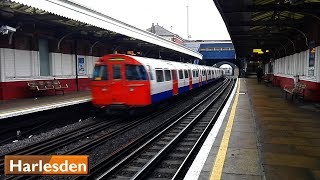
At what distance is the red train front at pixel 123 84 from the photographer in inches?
462

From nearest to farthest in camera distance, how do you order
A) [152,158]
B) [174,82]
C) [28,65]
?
1. [152,158]
2. [28,65]
3. [174,82]

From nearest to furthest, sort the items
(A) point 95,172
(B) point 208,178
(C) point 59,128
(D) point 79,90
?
(B) point 208,178 → (A) point 95,172 → (C) point 59,128 → (D) point 79,90

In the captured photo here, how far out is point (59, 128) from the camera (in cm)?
1072

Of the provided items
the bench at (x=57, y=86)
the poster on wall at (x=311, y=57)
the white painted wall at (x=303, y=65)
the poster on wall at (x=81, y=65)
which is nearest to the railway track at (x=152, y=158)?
the white painted wall at (x=303, y=65)

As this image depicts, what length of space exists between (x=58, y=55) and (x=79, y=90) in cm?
297

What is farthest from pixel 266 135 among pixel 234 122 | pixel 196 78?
pixel 196 78

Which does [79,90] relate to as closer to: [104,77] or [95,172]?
[104,77]

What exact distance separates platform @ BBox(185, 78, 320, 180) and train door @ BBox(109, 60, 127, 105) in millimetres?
4040

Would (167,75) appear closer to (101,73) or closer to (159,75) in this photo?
(159,75)

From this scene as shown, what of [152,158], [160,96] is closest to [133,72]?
[160,96]

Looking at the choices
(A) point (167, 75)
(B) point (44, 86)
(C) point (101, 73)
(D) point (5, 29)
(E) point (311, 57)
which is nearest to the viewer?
(D) point (5, 29)

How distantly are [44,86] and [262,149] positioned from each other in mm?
11438

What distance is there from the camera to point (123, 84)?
11.7 m

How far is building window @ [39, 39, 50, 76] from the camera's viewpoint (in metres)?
15.3
